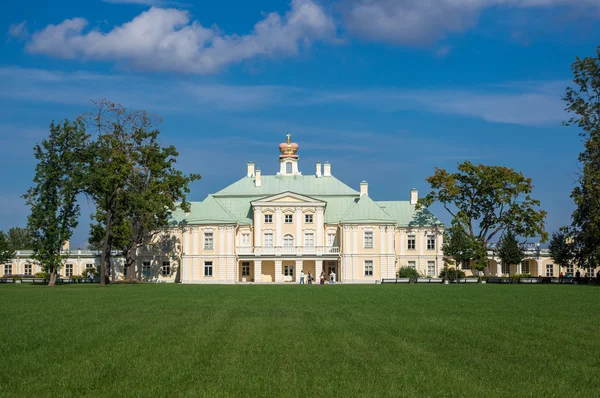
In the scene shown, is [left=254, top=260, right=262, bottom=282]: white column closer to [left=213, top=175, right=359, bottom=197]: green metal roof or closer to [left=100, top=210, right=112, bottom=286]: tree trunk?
[left=213, top=175, right=359, bottom=197]: green metal roof

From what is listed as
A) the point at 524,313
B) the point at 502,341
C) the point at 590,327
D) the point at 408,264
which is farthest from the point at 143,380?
the point at 408,264

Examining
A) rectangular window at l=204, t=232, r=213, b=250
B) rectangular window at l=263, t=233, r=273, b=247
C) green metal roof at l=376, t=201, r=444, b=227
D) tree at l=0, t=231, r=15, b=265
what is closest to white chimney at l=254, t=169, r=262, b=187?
rectangular window at l=263, t=233, r=273, b=247

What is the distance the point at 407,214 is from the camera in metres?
80.0

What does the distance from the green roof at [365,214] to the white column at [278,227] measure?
6071mm

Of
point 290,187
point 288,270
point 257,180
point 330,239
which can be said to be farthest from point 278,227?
point 257,180

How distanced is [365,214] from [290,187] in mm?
9830

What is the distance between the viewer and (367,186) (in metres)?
80.1

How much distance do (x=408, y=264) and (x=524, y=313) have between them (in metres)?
55.8

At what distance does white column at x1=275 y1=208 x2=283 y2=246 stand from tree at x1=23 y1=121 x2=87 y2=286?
2285cm

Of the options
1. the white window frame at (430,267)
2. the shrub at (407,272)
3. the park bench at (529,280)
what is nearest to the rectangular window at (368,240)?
the shrub at (407,272)

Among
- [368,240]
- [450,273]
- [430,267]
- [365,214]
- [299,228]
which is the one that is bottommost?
[450,273]

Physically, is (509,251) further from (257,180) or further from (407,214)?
(257,180)

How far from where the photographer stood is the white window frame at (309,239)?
75.9 meters

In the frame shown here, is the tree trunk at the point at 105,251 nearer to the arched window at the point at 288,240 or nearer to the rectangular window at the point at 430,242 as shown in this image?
the arched window at the point at 288,240
